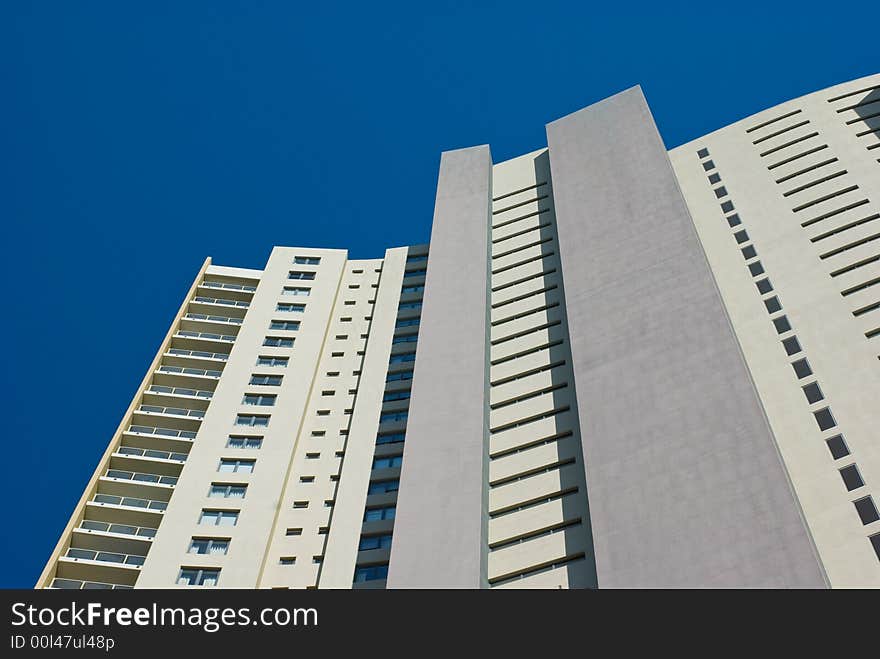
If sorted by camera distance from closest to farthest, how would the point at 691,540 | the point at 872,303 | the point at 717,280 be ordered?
the point at 691,540 < the point at 872,303 < the point at 717,280

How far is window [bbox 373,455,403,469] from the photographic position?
41.5 metres

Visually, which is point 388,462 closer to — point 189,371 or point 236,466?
point 236,466

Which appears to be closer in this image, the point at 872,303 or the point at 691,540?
the point at 691,540

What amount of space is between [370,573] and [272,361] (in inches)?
643

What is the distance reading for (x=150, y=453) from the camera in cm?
4541

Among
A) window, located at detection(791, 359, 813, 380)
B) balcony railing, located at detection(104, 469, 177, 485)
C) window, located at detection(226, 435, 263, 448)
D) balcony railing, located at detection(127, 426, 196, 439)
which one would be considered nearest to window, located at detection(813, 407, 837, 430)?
window, located at detection(791, 359, 813, 380)

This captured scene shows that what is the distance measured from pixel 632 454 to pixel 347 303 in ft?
86.7

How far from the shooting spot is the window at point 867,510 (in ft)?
94.9

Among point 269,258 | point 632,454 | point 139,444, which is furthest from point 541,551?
point 269,258

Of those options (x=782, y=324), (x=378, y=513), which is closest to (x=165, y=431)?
(x=378, y=513)

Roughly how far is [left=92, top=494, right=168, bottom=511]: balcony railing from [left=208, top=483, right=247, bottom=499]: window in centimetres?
291

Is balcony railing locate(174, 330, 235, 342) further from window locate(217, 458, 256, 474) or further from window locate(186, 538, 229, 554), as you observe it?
window locate(186, 538, 229, 554)

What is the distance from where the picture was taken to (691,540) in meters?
28.4
